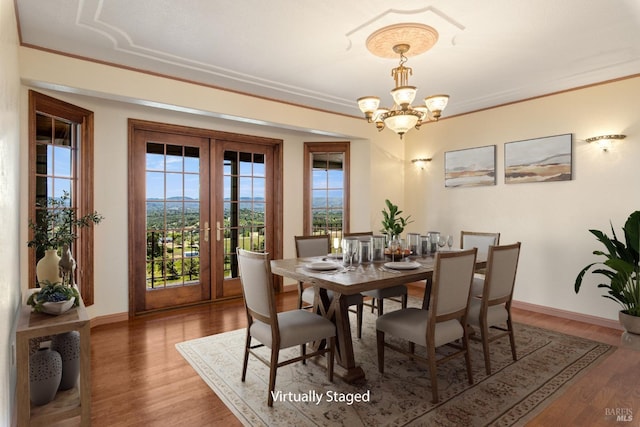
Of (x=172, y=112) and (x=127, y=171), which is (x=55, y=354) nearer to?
(x=127, y=171)

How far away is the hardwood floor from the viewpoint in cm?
138

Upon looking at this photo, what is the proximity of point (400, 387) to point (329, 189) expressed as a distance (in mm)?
3507

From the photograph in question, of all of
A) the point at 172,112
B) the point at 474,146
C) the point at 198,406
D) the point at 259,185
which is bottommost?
the point at 198,406

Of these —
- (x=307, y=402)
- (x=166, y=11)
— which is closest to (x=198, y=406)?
(x=307, y=402)

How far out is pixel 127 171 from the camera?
4.09 m

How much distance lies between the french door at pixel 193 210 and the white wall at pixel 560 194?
9.26ft

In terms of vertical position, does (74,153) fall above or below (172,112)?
below

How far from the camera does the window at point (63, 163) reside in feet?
10.3

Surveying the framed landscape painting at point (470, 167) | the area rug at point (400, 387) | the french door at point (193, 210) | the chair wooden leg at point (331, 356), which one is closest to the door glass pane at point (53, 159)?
the french door at point (193, 210)

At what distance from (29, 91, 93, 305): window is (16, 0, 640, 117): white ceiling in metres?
0.67

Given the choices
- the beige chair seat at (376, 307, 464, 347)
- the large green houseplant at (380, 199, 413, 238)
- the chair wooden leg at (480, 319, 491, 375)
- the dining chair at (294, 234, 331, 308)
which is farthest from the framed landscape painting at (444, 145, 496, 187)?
the beige chair seat at (376, 307, 464, 347)

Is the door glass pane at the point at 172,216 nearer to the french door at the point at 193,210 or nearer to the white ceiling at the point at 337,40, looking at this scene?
the french door at the point at 193,210

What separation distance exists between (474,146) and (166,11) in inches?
160

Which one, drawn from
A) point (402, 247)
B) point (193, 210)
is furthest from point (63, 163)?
point (402, 247)
